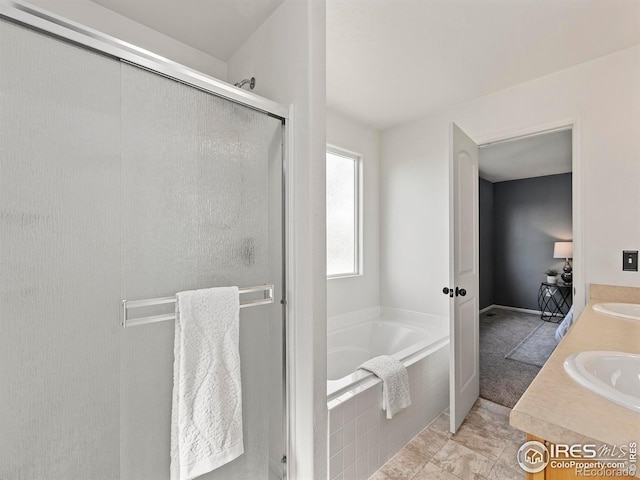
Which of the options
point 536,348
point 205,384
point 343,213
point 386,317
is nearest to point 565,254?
point 536,348

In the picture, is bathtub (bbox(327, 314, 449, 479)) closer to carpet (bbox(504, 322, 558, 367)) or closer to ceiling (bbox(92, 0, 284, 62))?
carpet (bbox(504, 322, 558, 367))

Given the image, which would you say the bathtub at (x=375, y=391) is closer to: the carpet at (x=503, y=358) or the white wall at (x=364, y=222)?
the white wall at (x=364, y=222)

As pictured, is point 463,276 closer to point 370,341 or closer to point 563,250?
point 370,341

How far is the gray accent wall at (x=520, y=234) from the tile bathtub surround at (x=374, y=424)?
3876mm

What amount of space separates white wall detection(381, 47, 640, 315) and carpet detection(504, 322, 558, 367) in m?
1.27

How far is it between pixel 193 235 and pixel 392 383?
1.37 meters

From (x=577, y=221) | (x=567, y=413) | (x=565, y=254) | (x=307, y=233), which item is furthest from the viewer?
(x=565, y=254)

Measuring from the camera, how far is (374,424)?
1704mm

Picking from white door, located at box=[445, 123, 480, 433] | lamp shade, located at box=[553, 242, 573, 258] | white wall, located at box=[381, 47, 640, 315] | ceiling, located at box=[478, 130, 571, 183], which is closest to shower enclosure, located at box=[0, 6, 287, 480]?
white door, located at box=[445, 123, 480, 433]

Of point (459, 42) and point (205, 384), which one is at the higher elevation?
point (459, 42)

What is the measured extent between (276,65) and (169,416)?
1.67 metres

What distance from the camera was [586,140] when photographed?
2.08 metres

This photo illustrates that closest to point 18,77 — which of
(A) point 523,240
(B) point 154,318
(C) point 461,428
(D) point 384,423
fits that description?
(B) point 154,318

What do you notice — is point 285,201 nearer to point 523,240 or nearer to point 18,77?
point 18,77
